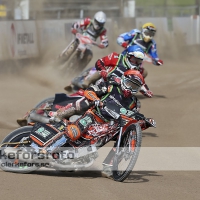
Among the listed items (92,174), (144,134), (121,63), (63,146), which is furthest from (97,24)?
(63,146)

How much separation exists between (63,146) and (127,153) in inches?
32.0

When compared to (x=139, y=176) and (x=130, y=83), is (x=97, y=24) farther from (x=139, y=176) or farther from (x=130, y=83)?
(x=139, y=176)

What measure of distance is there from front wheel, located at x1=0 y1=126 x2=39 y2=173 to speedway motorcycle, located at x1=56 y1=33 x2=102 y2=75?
27.5 feet

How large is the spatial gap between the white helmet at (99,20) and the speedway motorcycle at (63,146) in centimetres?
879

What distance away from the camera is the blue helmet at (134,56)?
341 inches

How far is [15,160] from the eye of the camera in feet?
23.5

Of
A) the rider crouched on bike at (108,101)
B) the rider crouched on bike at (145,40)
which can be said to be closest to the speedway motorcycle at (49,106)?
the rider crouched on bike at (108,101)

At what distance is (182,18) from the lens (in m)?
30.0

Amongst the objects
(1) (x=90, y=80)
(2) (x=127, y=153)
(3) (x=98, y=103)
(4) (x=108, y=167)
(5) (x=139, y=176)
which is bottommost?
(5) (x=139, y=176)

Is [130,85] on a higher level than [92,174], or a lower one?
Answer: higher

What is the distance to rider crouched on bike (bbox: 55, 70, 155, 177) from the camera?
23.3 ft

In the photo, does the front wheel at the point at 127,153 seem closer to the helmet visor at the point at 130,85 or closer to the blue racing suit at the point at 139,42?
the helmet visor at the point at 130,85

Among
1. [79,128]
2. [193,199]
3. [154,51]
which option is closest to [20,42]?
[154,51]

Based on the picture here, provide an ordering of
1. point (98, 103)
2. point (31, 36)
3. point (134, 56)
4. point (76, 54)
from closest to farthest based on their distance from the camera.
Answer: point (98, 103)
point (134, 56)
point (76, 54)
point (31, 36)
